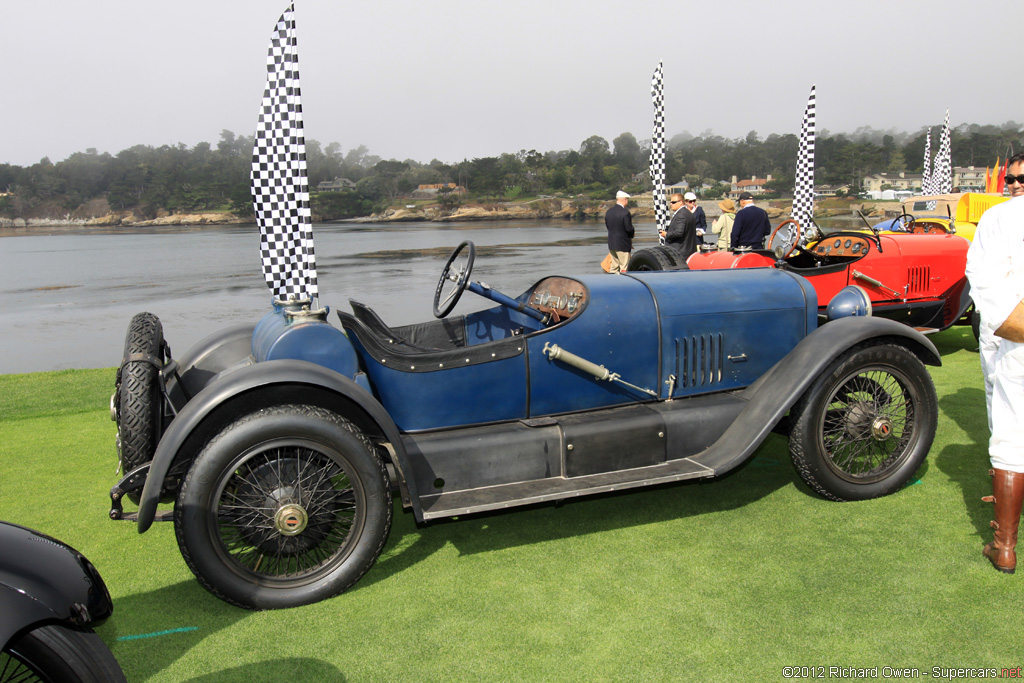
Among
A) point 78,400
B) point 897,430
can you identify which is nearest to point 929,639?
point 897,430

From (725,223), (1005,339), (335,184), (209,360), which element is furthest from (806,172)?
(335,184)

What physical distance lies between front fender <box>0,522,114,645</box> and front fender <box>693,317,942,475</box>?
2.55 m

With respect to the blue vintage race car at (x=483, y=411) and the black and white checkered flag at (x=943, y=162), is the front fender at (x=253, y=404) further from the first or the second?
the black and white checkered flag at (x=943, y=162)

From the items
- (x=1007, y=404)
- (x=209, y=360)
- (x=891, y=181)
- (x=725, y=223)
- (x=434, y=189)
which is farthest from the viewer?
(x=891, y=181)

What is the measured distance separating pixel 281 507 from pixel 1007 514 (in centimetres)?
309

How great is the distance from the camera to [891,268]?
7.07 metres

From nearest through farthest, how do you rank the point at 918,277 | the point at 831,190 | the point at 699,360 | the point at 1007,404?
1. the point at 1007,404
2. the point at 699,360
3. the point at 918,277
4. the point at 831,190

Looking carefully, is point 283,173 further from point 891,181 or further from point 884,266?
point 891,181

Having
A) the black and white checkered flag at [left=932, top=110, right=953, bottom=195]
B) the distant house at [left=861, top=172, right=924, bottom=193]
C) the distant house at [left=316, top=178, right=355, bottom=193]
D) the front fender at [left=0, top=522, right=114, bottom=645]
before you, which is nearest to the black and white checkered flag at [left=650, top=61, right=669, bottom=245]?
the front fender at [left=0, top=522, right=114, bottom=645]

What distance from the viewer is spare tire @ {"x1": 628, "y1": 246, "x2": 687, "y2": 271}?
7172mm

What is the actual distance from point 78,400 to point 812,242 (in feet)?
24.8

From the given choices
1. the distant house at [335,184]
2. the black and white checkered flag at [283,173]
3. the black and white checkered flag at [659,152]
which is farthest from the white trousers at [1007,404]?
the distant house at [335,184]

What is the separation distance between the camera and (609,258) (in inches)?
416

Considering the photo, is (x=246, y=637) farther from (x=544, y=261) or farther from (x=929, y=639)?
(x=544, y=261)
